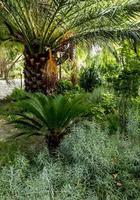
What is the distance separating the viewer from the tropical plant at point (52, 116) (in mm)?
→ 6059

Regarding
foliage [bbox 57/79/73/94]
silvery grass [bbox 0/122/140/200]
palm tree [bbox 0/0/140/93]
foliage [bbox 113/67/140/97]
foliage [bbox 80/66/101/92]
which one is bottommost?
silvery grass [bbox 0/122/140/200]

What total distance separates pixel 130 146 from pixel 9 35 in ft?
16.9

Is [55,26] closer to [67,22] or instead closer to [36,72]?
[67,22]

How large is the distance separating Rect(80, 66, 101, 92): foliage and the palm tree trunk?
2184 mm

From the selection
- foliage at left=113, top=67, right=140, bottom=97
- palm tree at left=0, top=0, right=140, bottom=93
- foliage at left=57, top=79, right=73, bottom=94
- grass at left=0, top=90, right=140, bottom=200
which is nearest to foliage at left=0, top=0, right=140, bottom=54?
palm tree at left=0, top=0, right=140, bottom=93

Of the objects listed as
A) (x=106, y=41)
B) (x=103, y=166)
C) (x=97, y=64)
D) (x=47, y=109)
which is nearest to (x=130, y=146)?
(x=103, y=166)

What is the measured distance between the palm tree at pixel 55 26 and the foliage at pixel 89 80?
176 cm

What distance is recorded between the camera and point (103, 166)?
510cm

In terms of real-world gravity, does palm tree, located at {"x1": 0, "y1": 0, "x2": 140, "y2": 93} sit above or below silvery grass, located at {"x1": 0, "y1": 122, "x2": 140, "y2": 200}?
above

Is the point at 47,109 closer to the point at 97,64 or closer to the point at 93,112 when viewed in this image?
the point at 93,112

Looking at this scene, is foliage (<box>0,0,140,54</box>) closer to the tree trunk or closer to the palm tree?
the palm tree

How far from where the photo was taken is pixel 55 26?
28.2 ft

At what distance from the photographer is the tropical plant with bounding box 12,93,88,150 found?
6.06 metres

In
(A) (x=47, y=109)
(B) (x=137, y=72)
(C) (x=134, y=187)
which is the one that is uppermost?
(B) (x=137, y=72)
